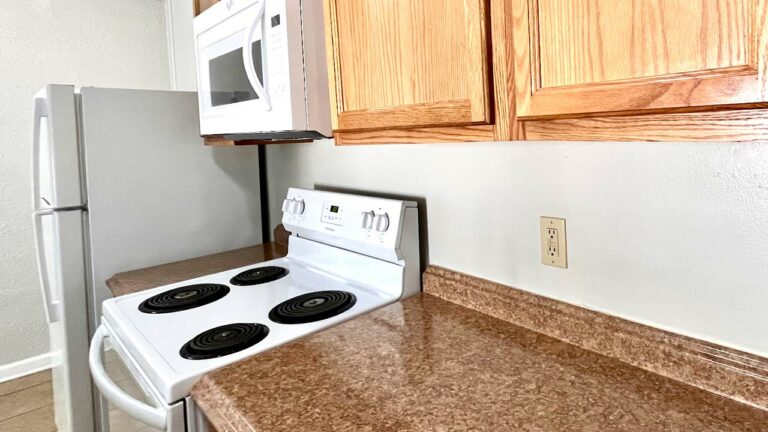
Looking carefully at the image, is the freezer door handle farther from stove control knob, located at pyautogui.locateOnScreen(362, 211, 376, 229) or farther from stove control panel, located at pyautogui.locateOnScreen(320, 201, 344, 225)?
stove control knob, located at pyautogui.locateOnScreen(362, 211, 376, 229)

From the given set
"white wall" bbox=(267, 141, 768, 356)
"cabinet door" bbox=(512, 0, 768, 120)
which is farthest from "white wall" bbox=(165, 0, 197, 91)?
"cabinet door" bbox=(512, 0, 768, 120)

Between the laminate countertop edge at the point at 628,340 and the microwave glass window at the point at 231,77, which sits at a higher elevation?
the microwave glass window at the point at 231,77

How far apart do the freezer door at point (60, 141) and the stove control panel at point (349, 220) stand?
725 millimetres

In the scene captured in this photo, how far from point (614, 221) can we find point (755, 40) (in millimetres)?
514

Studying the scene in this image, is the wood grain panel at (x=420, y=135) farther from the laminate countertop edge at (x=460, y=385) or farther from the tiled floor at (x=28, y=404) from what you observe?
the tiled floor at (x=28, y=404)

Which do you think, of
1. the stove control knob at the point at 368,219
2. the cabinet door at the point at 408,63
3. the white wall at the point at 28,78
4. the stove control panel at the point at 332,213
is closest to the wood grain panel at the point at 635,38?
the cabinet door at the point at 408,63

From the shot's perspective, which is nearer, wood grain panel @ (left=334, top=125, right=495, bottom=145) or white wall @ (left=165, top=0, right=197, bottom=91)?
wood grain panel @ (left=334, top=125, right=495, bottom=145)

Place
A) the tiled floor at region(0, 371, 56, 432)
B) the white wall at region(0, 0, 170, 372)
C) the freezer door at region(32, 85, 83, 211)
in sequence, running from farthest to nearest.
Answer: the white wall at region(0, 0, 170, 372) → the tiled floor at region(0, 371, 56, 432) → the freezer door at region(32, 85, 83, 211)

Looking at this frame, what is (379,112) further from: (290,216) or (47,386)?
(47,386)

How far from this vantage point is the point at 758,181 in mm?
779

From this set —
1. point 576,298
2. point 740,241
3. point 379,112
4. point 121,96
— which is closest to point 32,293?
point 121,96

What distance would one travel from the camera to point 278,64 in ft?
4.00

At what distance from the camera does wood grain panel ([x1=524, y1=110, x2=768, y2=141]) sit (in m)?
0.54

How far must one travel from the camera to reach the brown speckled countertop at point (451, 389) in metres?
0.79
